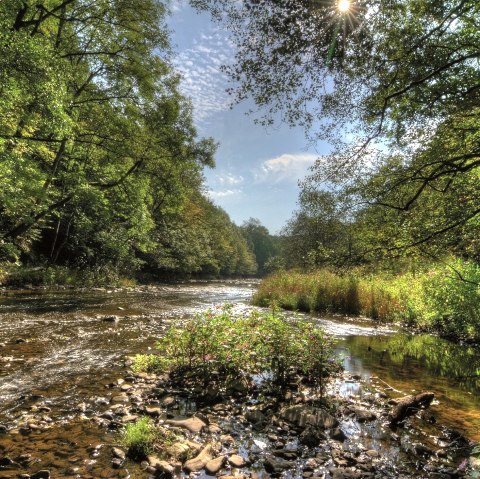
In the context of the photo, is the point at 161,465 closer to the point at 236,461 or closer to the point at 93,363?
the point at 236,461

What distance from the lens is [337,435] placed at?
4.82 m

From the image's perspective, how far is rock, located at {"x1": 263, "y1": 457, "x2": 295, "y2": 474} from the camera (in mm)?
3993

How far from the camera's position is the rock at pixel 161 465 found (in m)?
3.76

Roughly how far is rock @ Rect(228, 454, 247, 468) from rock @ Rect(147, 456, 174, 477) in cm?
73

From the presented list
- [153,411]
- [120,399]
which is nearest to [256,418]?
[153,411]

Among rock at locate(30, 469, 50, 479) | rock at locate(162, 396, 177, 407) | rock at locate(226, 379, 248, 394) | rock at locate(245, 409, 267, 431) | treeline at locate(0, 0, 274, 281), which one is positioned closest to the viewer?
rock at locate(30, 469, 50, 479)

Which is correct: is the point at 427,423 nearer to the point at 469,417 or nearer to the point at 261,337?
the point at 469,417

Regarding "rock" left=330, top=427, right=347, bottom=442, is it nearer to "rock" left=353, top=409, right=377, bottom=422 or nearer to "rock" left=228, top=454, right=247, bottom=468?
"rock" left=353, top=409, right=377, bottom=422

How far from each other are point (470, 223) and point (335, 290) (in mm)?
12342

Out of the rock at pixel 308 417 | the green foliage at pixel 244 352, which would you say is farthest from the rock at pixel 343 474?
the green foliage at pixel 244 352

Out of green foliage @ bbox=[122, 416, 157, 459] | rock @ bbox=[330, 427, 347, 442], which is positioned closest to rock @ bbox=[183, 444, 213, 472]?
green foliage @ bbox=[122, 416, 157, 459]

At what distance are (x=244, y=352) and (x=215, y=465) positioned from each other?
9.83 ft

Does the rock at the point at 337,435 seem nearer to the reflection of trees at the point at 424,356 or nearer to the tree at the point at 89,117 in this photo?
the reflection of trees at the point at 424,356

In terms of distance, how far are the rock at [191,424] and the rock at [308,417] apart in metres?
1.36
